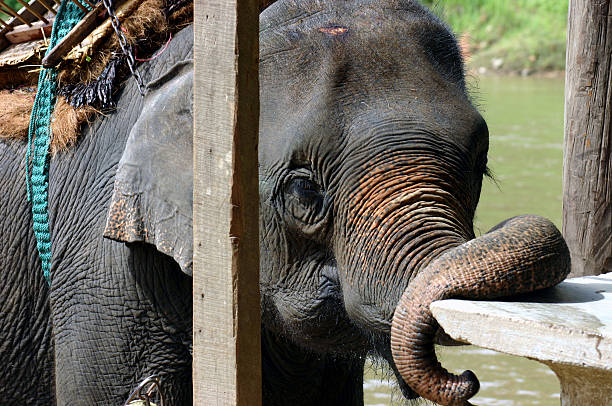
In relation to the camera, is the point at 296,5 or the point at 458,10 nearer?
the point at 296,5

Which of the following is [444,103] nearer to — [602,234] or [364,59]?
[364,59]

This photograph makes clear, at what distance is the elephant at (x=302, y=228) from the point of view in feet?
8.17

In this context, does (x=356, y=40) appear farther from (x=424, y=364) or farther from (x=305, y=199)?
(x=424, y=364)

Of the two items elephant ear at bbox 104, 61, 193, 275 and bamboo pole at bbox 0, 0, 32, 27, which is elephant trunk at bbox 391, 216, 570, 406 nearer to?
elephant ear at bbox 104, 61, 193, 275

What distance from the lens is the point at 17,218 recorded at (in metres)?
3.73

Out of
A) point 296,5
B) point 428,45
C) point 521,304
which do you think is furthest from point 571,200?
point 521,304

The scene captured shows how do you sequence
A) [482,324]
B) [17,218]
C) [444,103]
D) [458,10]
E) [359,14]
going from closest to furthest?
[482,324] → [444,103] → [359,14] → [17,218] → [458,10]

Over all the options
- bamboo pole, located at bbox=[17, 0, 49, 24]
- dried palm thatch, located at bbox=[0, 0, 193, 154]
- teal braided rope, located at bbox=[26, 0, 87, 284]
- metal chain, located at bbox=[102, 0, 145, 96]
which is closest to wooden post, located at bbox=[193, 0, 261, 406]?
metal chain, located at bbox=[102, 0, 145, 96]

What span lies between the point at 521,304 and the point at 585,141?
190 cm

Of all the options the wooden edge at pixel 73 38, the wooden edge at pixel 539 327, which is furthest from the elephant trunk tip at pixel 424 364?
the wooden edge at pixel 73 38

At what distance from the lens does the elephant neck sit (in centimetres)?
346

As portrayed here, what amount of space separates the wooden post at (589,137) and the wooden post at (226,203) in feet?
6.71

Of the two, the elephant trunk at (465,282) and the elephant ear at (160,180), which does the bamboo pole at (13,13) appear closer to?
the elephant ear at (160,180)

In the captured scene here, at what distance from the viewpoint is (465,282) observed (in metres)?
2.17
